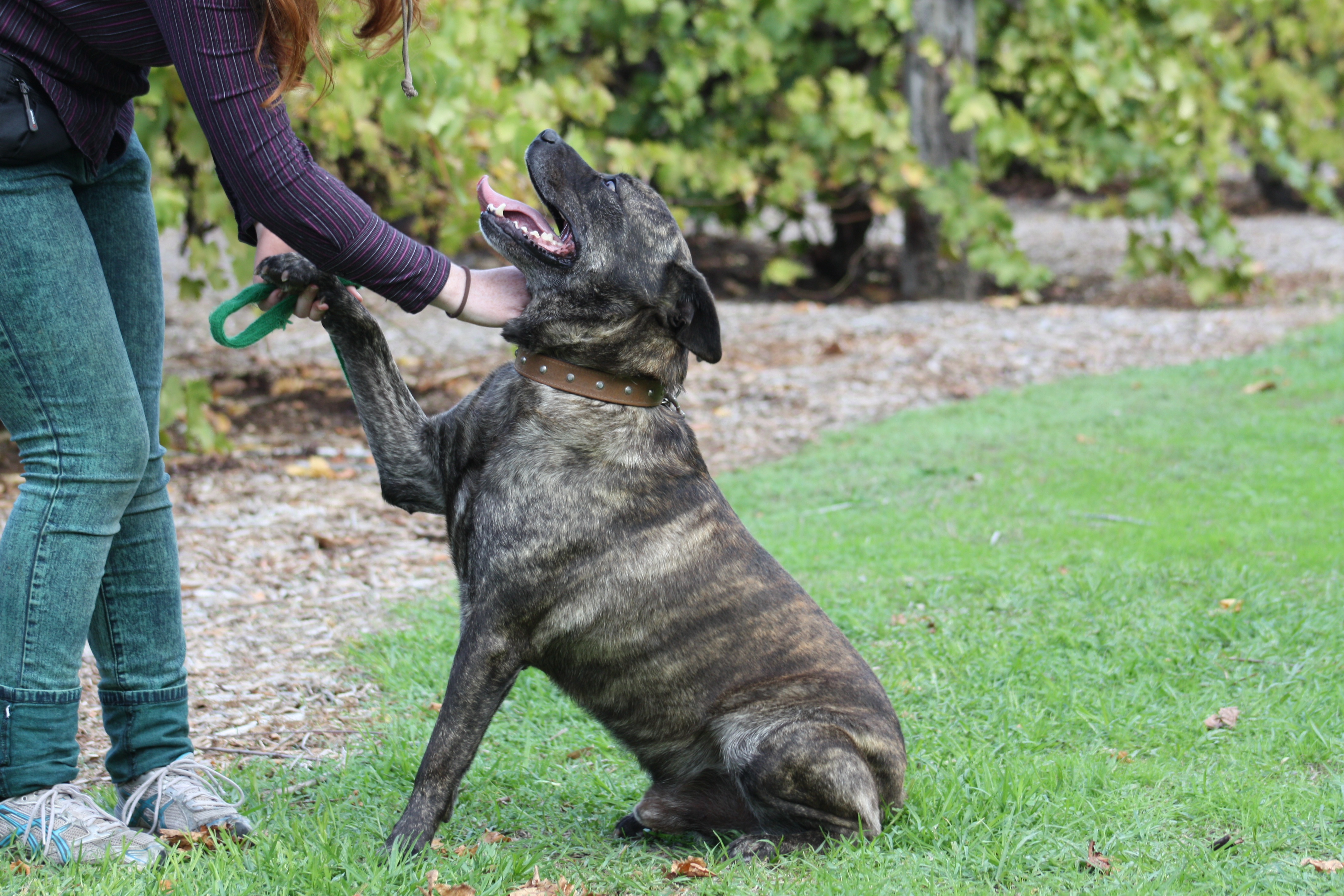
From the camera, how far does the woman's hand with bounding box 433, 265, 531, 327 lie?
8.65 ft

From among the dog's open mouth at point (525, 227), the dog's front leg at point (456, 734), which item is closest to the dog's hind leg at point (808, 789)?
the dog's front leg at point (456, 734)

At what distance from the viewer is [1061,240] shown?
14.5m

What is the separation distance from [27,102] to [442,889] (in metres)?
1.73

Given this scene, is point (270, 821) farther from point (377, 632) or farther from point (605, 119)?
point (605, 119)

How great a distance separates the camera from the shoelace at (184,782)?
280 centimetres

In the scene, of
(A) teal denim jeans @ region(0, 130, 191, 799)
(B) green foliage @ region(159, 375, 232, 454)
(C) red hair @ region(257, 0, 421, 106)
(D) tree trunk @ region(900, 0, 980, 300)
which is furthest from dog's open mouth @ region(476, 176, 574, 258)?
(D) tree trunk @ region(900, 0, 980, 300)

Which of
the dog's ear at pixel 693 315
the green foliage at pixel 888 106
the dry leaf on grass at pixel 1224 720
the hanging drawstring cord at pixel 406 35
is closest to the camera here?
the hanging drawstring cord at pixel 406 35

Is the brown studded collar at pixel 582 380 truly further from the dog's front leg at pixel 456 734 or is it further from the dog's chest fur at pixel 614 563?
the dog's front leg at pixel 456 734

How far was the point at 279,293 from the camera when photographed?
2.81 m

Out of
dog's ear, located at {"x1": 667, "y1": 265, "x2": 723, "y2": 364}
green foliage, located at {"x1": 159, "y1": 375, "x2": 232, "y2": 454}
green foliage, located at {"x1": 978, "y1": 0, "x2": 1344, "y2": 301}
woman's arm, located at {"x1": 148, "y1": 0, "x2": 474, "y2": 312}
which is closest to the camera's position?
woman's arm, located at {"x1": 148, "y1": 0, "x2": 474, "y2": 312}

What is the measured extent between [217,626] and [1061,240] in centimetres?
1231

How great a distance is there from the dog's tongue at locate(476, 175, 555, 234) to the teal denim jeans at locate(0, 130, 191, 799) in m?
0.76

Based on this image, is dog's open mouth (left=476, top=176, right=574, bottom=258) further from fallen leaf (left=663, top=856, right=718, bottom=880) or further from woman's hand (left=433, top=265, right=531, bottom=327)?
fallen leaf (left=663, top=856, right=718, bottom=880)

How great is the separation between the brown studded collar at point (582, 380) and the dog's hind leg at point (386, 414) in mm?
301
